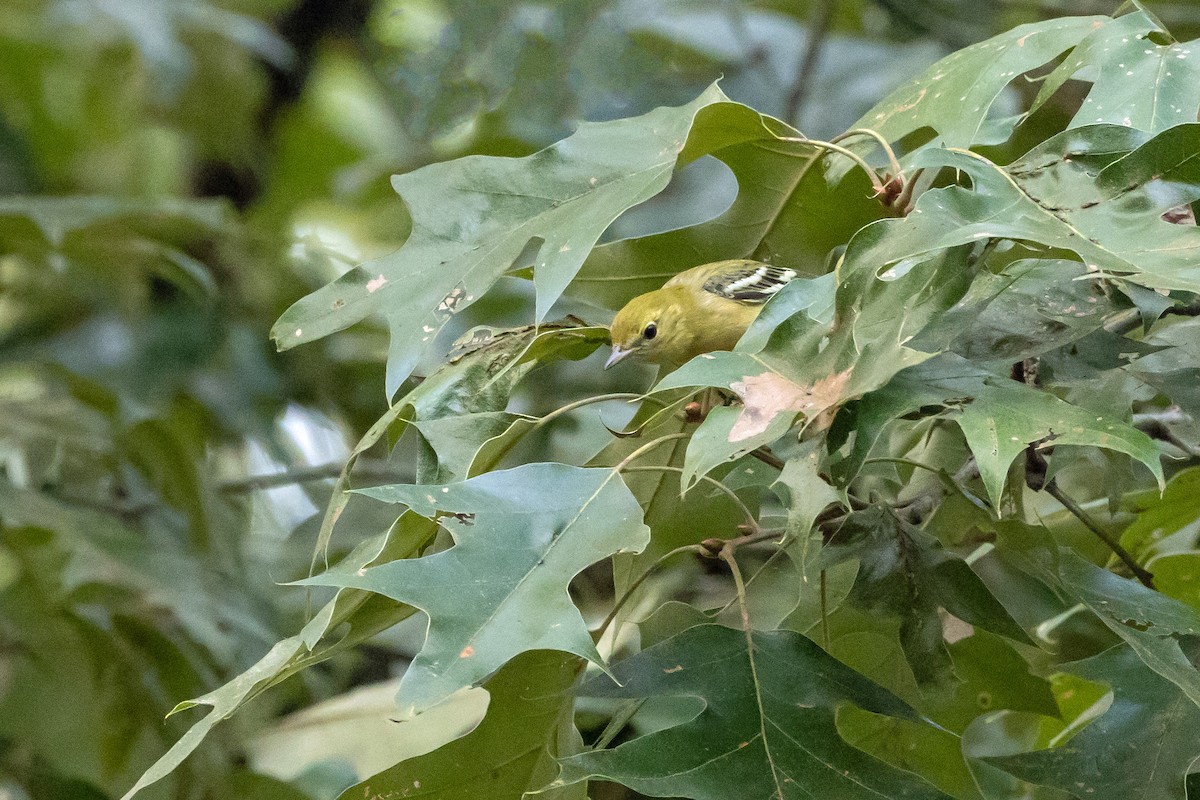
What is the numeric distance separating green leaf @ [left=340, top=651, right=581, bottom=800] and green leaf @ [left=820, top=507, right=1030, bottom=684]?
0.34 m

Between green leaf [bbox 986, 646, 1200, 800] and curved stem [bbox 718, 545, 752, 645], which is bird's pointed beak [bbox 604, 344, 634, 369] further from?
green leaf [bbox 986, 646, 1200, 800]

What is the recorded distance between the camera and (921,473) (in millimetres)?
1569

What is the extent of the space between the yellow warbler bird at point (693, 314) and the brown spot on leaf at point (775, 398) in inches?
33.7

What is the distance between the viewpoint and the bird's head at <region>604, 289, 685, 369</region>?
203 cm

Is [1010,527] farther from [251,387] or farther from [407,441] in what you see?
[251,387]

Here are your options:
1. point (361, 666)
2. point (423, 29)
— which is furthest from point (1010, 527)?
point (423, 29)

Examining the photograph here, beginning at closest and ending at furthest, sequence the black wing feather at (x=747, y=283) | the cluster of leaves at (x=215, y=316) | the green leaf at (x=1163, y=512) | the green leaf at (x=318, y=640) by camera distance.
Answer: the green leaf at (x=318, y=640) < the green leaf at (x=1163, y=512) < the black wing feather at (x=747, y=283) < the cluster of leaves at (x=215, y=316)

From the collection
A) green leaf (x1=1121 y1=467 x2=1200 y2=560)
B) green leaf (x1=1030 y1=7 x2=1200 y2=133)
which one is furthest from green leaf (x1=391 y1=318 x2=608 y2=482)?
green leaf (x1=1121 y1=467 x2=1200 y2=560)

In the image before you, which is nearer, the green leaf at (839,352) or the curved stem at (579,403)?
the green leaf at (839,352)

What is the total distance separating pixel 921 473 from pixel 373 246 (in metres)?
3.01

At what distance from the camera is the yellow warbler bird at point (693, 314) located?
2029mm

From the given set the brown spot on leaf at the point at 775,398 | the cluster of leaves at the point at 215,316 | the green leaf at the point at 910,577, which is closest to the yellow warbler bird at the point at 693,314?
the cluster of leaves at the point at 215,316

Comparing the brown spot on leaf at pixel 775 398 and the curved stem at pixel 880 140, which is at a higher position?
the curved stem at pixel 880 140

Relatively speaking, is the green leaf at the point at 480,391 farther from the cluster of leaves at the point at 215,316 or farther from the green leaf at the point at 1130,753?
the green leaf at the point at 1130,753
